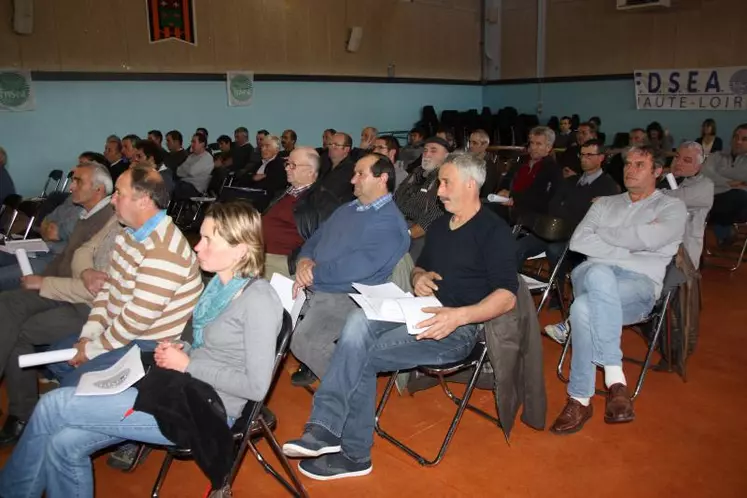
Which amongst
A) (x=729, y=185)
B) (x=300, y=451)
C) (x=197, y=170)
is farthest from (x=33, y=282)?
(x=729, y=185)

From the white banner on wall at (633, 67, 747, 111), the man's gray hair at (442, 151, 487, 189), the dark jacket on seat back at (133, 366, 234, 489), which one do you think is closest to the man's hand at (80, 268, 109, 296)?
the dark jacket on seat back at (133, 366, 234, 489)

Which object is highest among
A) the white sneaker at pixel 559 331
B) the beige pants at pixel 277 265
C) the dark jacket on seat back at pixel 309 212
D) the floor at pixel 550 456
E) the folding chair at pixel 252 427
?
the dark jacket on seat back at pixel 309 212

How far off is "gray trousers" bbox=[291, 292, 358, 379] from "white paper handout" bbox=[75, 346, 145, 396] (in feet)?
3.21

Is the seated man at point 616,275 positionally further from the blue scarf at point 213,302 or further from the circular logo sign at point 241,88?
the circular logo sign at point 241,88

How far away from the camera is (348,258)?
3102 mm

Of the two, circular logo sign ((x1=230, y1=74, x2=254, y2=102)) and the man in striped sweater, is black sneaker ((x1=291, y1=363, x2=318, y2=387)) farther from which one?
circular logo sign ((x1=230, y1=74, x2=254, y2=102))

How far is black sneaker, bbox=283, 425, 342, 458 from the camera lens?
8.15 feet

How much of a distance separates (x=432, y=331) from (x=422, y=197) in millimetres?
1942

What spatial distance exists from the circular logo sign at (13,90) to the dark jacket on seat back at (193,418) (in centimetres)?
782

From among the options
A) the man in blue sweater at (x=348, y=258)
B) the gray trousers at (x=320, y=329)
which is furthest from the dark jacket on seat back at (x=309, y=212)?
the gray trousers at (x=320, y=329)

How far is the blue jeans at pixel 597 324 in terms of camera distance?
304cm

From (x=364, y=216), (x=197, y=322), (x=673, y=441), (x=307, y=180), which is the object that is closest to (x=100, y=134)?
(x=307, y=180)

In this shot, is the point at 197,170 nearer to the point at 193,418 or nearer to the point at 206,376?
the point at 206,376

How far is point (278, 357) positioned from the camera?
2.21m
